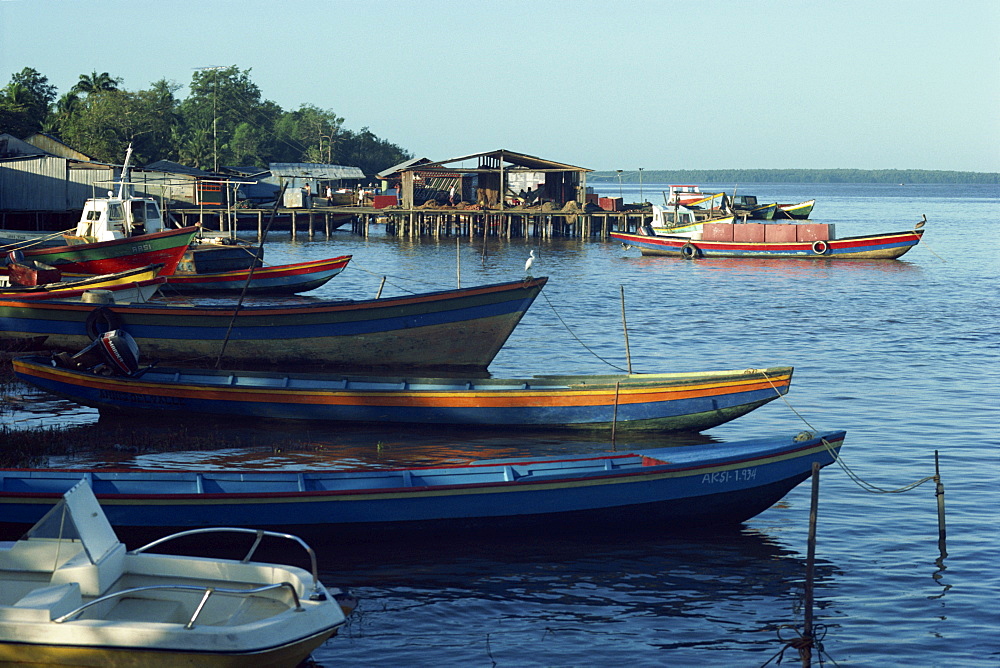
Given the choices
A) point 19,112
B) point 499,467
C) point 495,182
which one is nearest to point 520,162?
point 495,182

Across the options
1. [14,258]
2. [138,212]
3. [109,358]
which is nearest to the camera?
[109,358]

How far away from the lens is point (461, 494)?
37.7 ft

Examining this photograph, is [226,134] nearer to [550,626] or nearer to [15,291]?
[15,291]

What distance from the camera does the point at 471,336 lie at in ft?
70.4

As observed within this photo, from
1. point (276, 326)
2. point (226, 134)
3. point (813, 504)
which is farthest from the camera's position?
point (226, 134)

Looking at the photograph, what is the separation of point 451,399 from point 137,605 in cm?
865

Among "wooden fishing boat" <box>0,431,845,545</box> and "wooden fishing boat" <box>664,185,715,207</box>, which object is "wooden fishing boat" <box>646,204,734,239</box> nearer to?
"wooden fishing boat" <box>664,185,715,207</box>

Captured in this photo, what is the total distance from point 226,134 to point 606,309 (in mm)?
81345

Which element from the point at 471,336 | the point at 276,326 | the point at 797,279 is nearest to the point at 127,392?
the point at 276,326

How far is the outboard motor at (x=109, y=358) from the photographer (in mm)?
17078

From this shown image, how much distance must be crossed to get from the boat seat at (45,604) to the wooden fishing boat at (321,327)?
41.8 ft

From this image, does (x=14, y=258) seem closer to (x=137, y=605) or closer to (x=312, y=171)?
(x=137, y=605)

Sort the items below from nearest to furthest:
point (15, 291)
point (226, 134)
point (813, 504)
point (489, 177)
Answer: point (813, 504) < point (15, 291) < point (489, 177) < point (226, 134)

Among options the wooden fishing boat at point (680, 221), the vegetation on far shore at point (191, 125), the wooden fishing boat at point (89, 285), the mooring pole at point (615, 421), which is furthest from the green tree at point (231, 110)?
the mooring pole at point (615, 421)
